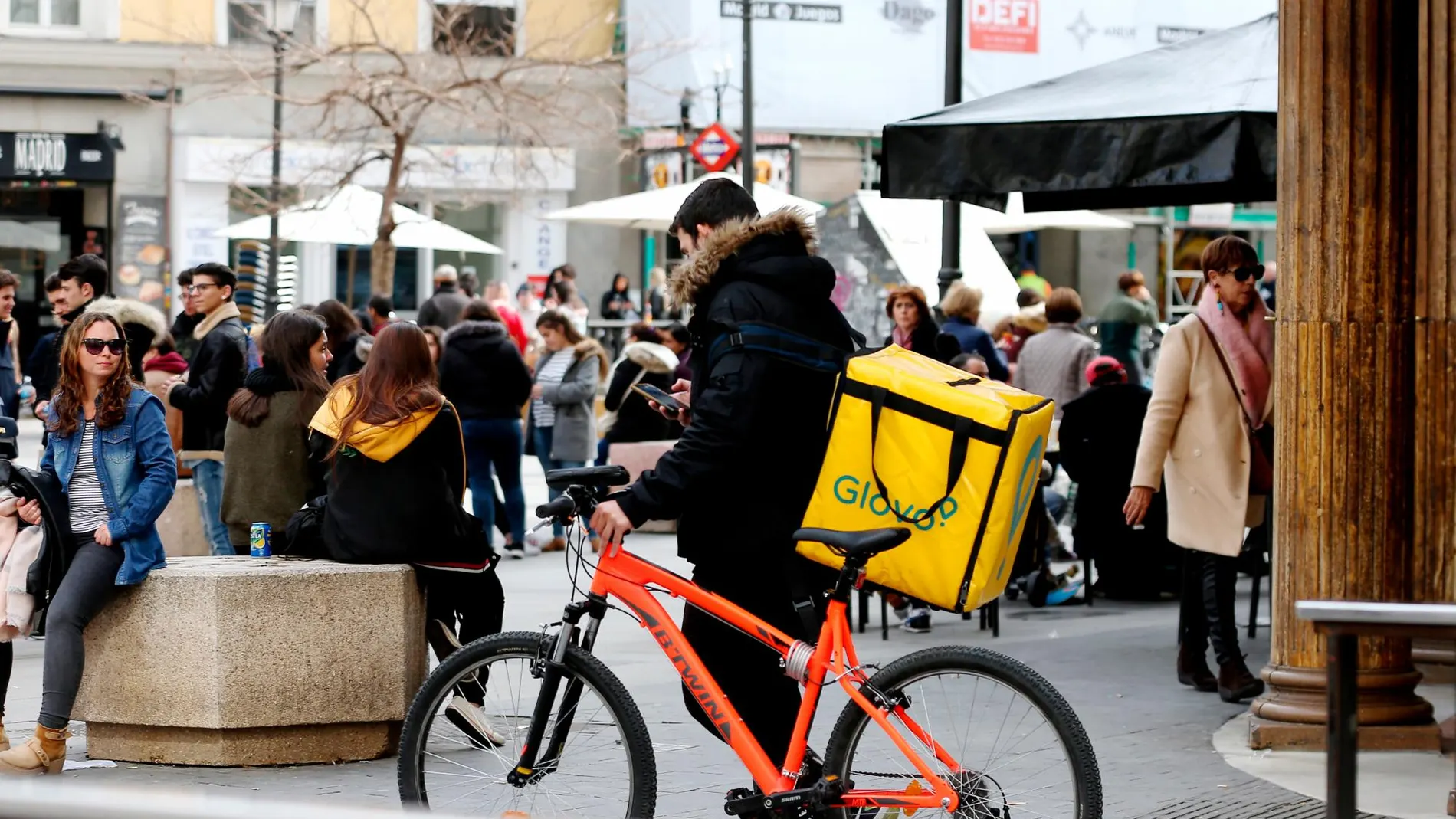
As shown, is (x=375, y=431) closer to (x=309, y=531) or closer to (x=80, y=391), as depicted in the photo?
(x=309, y=531)

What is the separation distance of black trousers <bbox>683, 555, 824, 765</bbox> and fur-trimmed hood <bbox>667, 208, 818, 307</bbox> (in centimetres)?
72

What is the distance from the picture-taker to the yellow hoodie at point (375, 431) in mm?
6746

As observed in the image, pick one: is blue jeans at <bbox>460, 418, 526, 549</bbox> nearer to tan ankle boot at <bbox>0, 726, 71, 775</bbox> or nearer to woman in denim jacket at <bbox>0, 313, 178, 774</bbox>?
woman in denim jacket at <bbox>0, 313, 178, 774</bbox>

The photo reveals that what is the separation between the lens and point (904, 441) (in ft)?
15.9

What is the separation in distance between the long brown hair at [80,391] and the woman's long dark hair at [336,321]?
15.6ft

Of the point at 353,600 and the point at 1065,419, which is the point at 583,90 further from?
the point at 353,600

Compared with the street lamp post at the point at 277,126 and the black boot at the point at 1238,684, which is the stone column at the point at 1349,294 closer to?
the black boot at the point at 1238,684

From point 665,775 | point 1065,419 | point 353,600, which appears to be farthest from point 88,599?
point 1065,419

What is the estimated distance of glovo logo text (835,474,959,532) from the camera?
4828mm

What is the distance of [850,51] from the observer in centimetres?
3108

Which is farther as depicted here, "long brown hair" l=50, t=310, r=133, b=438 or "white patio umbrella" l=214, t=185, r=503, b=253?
"white patio umbrella" l=214, t=185, r=503, b=253

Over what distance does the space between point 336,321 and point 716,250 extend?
22.5ft

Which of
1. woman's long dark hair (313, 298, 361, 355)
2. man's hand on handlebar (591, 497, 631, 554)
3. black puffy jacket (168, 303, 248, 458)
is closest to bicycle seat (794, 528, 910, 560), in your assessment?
man's hand on handlebar (591, 497, 631, 554)

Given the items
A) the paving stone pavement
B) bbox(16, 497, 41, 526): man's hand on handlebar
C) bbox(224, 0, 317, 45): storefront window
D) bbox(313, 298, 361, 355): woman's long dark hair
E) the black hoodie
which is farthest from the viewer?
bbox(224, 0, 317, 45): storefront window
